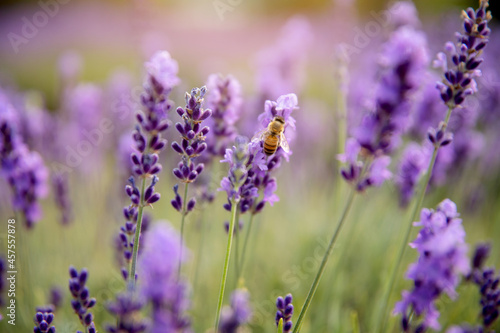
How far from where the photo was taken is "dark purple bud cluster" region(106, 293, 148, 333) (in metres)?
0.97

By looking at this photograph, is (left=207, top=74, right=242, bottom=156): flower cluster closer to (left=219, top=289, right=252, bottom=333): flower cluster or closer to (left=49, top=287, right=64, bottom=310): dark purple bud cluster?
(left=219, top=289, right=252, bottom=333): flower cluster

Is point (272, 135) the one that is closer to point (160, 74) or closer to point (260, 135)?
point (260, 135)

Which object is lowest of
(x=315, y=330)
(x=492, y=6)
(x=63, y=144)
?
(x=315, y=330)

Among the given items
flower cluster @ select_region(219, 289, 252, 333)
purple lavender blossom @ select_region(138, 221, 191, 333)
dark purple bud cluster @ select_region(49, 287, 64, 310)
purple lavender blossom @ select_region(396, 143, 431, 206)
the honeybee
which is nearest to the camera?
purple lavender blossom @ select_region(138, 221, 191, 333)

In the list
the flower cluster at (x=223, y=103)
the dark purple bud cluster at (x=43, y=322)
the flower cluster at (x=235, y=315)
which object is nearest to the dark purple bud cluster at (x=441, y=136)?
the flower cluster at (x=223, y=103)

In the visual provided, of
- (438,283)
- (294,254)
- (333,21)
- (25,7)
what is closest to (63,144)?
(294,254)

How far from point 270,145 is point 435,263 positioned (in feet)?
2.66

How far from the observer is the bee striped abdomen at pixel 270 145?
67.2 inches

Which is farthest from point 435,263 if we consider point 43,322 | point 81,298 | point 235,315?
point 43,322

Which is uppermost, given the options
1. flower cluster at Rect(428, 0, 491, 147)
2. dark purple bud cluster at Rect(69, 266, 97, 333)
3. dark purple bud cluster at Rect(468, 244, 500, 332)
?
flower cluster at Rect(428, 0, 491, 147)

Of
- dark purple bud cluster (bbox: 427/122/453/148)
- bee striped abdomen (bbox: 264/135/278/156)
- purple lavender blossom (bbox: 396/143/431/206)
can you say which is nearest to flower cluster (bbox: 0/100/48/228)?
bee striped abdomen (bbox: 264/135/278/156)

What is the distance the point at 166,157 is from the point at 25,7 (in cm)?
1990

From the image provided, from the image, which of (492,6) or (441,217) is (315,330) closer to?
(441,217)

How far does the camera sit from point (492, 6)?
1378cm
